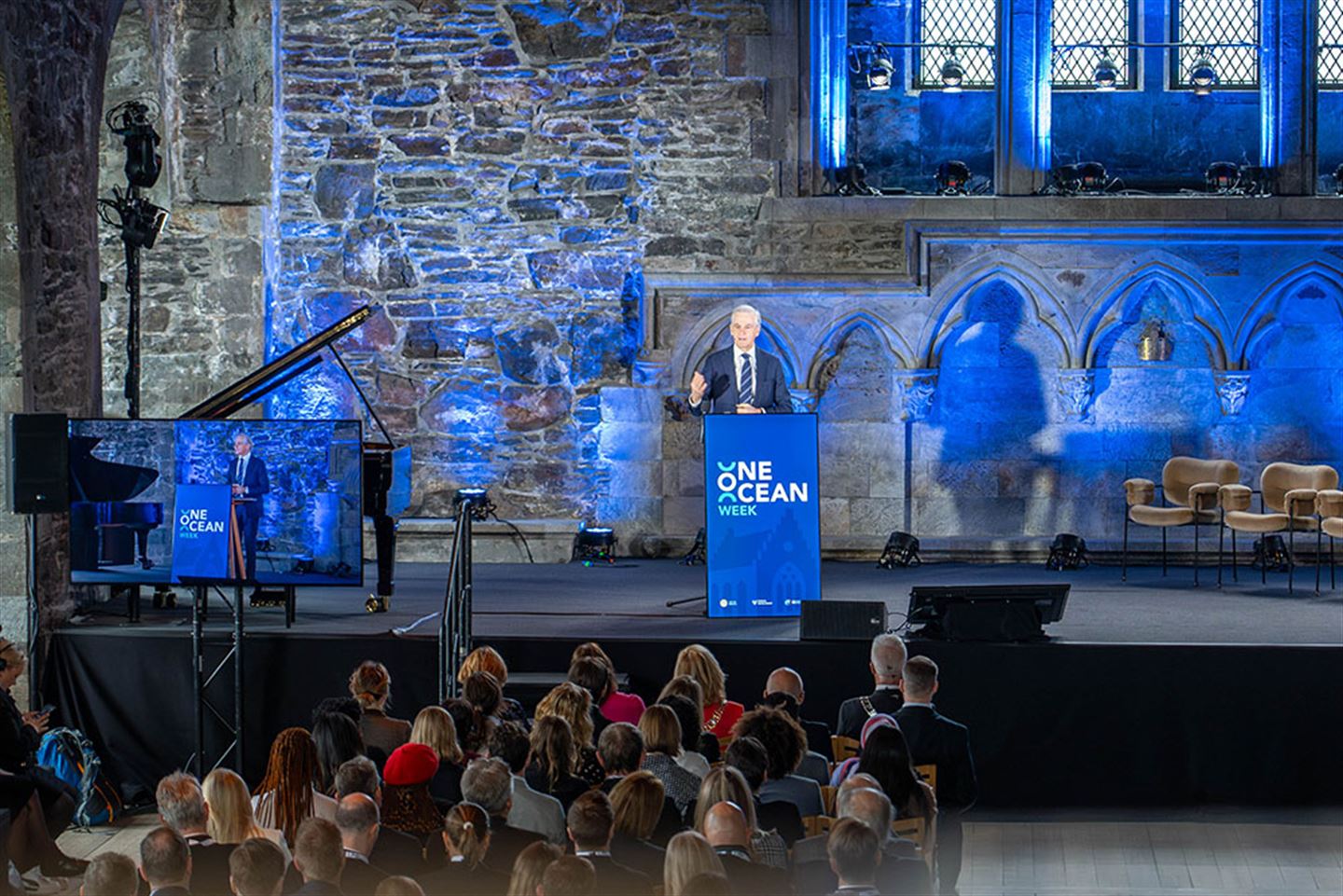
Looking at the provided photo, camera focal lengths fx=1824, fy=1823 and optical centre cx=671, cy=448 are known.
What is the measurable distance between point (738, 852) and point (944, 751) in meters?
1.68

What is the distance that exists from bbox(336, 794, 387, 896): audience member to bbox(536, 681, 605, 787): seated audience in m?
1.08

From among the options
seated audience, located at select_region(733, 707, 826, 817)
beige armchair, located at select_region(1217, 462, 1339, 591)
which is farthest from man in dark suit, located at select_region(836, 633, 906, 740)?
beige armchair, located at select_region(1217, 462, 1339, 591)

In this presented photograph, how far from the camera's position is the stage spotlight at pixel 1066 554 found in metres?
11.3

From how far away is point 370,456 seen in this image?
911cm

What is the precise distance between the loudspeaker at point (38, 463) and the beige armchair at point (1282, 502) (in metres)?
6.03

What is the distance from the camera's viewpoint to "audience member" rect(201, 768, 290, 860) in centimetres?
504

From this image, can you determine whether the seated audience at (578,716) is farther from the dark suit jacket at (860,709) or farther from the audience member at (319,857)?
the audience member at (319,857)

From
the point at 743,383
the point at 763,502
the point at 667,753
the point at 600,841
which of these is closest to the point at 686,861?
the point at 600,841

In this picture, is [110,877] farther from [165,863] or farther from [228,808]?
[228,808]

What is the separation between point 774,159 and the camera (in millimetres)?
11922

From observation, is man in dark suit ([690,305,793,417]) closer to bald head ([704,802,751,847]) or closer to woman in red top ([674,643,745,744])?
woman in red top ([674,643,745,744])

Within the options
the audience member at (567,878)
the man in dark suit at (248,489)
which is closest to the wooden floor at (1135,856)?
the man in dark suit at (248,489)

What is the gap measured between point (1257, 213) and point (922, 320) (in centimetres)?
223

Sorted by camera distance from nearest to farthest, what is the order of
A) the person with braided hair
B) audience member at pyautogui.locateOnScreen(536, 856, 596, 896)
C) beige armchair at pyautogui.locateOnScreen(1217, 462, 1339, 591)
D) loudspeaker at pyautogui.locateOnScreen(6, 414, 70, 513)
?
audience member at pyautogui.locateOnScreen(536, 856, 596, 896)
the person with braided hair
loudspeaker at pyautogui.locateOnScreen(6, 414, 70, 513)
beige armchair at pyautogui.locateOnScreen(1217, 462, 1339, 591)
